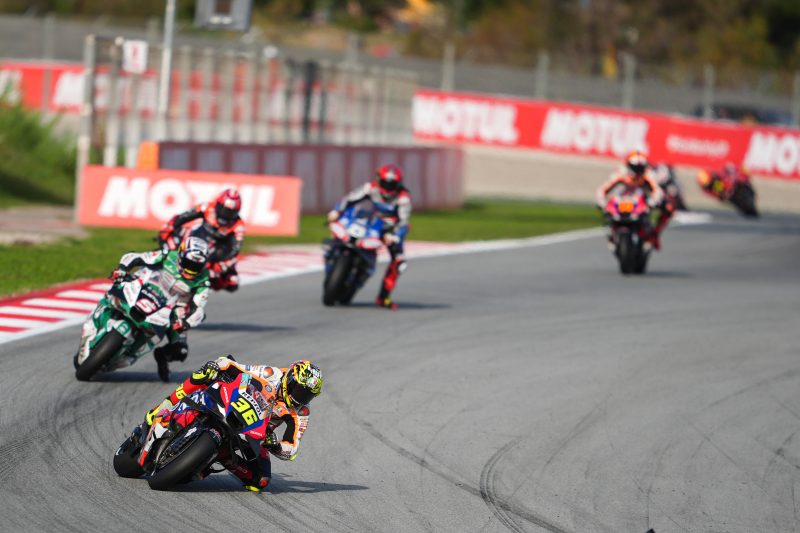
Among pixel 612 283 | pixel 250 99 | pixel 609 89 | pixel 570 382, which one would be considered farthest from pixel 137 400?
pixel 609 89

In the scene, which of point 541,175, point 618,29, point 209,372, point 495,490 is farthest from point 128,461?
point 618,29

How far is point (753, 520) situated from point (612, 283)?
1293 cm

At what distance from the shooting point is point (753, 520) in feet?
31.7

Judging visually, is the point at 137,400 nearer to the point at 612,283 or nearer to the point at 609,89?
the point at 612,283

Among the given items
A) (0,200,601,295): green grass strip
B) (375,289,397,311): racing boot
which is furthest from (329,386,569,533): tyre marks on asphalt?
(0,200,601,295): green grass strip

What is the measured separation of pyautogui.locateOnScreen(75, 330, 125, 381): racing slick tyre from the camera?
39.8 ft

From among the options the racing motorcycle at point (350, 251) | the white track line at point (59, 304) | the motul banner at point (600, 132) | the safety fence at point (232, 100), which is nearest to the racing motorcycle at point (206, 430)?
the white track line at point (59, 304)

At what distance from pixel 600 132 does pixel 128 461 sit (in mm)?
35219

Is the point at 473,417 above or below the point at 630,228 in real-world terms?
below

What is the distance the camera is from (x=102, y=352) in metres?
12.1

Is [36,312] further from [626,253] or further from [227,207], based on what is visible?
[626,253]

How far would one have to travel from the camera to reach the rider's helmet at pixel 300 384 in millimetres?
8867

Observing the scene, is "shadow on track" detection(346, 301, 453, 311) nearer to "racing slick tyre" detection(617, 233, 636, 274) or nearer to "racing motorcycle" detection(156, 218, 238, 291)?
"racing motorcycle" detection(156, 218, 238, 291)

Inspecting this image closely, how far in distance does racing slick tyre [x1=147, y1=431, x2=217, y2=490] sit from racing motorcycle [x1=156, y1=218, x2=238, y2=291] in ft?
20.9
